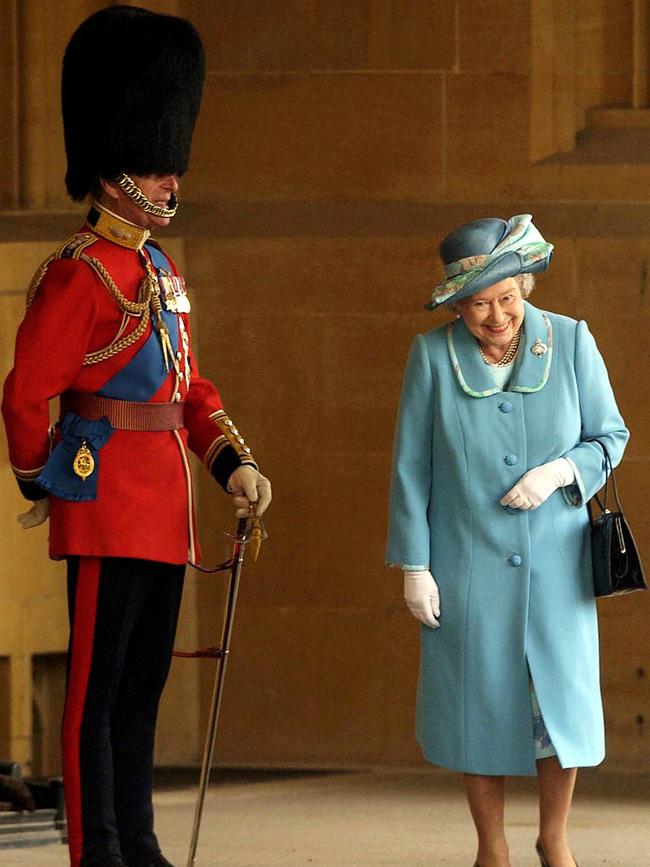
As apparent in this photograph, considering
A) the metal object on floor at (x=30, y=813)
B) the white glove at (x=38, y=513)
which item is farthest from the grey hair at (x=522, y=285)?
the metal object on floor at (x=30, y=813)

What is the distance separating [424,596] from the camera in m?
4.18

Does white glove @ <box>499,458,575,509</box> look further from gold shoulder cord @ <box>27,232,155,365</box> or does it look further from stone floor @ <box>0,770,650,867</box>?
stone floor @ <box>0,770,650,867</box>

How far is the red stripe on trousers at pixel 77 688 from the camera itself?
12.4 ft

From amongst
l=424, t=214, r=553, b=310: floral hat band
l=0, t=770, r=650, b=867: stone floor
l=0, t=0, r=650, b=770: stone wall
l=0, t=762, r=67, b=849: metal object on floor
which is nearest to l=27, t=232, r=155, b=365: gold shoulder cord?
l=424, t=214, r=553, b=310: floral hat band

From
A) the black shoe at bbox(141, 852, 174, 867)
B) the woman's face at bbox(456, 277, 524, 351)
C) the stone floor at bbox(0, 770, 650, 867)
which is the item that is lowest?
the stone floor at bbox(0, 770, 650, 867)

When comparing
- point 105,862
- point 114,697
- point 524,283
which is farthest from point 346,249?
point 105,862

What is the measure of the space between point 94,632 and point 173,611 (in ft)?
0.66

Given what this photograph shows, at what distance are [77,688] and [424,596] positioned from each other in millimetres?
812

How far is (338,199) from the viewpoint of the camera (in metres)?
6.23

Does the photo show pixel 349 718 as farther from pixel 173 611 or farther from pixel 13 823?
pixel 173 611

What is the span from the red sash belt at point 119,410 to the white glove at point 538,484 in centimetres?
77

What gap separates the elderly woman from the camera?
13.6 ft

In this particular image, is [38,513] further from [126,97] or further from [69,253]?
[126,97]

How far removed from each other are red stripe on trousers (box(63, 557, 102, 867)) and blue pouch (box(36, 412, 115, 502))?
0.45 feet
